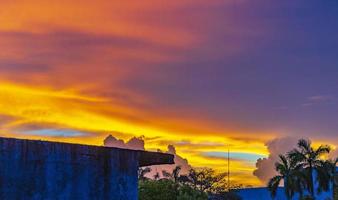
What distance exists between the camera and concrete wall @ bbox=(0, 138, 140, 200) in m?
13.2

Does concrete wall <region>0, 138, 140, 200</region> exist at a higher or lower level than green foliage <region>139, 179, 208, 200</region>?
higher

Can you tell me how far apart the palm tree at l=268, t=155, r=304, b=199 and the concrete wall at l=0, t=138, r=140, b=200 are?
43.5 metres

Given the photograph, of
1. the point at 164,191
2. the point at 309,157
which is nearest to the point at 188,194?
the point at 164,191

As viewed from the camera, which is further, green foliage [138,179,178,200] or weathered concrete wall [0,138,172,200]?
green foliage [138,179,178,200]

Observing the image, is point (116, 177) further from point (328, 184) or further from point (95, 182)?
point (328, 184)

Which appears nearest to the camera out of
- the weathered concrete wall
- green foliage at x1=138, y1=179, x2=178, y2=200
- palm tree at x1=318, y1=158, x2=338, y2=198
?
the weathered concrete wall

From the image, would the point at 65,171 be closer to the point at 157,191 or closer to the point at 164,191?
the point at 157,191

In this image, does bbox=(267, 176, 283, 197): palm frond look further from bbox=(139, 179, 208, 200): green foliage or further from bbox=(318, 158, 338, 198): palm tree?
bbox=(139, 179, 208, 200): green foliage

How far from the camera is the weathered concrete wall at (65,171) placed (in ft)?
43.4

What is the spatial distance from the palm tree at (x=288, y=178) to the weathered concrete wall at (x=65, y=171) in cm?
4345

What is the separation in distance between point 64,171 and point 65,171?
0.03 metres

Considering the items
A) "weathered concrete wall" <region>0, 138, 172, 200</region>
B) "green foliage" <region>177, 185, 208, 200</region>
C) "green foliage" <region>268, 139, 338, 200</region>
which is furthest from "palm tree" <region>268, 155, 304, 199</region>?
"weathered concrete wall" <region>0, 138, 172, 200</region>

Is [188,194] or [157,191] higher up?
[157,191]

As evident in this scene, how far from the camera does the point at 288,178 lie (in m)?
57.9
